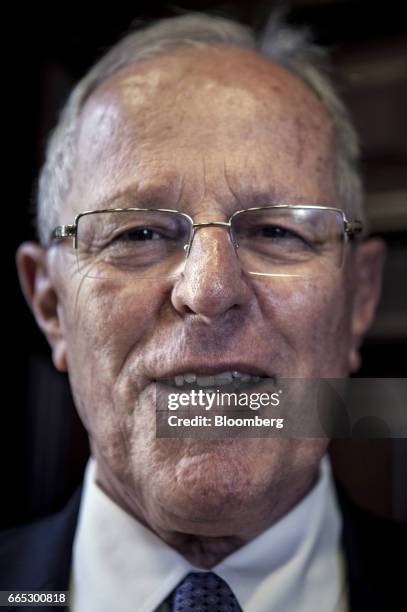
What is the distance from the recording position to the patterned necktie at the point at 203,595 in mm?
687

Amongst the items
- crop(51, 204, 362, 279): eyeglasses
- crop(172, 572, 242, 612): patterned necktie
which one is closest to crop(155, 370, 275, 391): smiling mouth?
crop(51, 204, 362, 279): eyeglasses

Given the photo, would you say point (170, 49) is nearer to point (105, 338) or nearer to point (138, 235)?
point (138, 235)

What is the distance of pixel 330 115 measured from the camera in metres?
0.86

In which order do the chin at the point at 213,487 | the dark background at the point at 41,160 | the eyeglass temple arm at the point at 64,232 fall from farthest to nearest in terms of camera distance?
the dark background at the point at 41,160 → the eyeglass temple arm at the point at 64,232 → the chin at the point at 213,487

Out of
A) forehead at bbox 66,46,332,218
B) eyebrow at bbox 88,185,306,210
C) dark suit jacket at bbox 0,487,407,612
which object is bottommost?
dark suit jacket at bbox 0,487,407,612

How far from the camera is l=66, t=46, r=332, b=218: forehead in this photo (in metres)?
0.71

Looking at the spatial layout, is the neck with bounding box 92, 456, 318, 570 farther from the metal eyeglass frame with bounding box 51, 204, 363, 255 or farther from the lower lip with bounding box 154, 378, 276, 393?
the metal eyeglass frame with bounding box 51, 204, 363, 255

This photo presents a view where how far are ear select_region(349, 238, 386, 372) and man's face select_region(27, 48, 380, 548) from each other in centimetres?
7

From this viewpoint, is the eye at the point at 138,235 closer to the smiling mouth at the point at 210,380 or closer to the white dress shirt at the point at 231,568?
the smiling mouth at the point at 210,380

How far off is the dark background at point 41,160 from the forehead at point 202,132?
8.4 inches

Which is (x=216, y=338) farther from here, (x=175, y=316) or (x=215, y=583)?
(x=215, y=583)

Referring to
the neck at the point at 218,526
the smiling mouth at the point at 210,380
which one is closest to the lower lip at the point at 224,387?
the smiling mouth at the point at 210,380

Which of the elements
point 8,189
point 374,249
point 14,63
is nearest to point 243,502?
point 374,249

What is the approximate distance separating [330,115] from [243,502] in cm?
52
